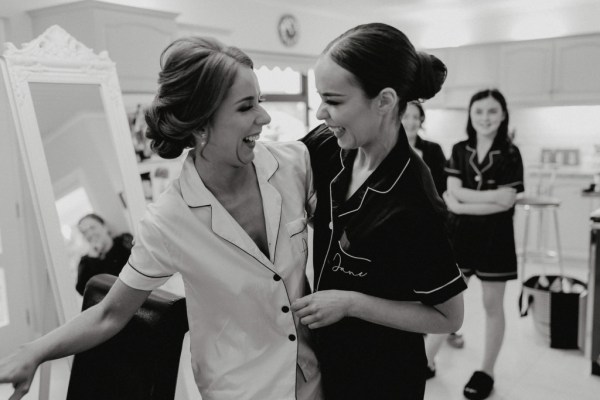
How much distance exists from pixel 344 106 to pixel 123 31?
8.71 ft

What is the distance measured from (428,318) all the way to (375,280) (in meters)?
0.14

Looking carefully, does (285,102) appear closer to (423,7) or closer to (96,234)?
(423,7)

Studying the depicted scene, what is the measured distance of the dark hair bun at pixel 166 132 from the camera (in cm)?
119

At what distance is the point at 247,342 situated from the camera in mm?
1260

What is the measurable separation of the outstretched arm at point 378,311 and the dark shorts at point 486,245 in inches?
67.5

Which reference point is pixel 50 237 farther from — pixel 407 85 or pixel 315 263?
pixel 407 85

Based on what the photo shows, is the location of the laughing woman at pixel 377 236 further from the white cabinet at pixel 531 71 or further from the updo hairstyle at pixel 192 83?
the white cabinet at pixel 531 71

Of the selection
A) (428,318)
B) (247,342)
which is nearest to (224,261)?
(247,342)

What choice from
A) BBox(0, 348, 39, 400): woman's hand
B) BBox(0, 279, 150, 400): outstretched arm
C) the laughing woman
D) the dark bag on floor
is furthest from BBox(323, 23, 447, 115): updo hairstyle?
the dark bag on floor

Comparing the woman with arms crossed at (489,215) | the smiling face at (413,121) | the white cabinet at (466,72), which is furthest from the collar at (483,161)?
the white cabinet at (466,72)

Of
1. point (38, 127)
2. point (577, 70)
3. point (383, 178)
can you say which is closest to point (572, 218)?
point (577, 70)

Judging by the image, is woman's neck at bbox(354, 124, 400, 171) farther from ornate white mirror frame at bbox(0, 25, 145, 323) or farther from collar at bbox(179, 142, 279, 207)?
ornate white mirror frame at bbox(0, 25, 145, 323)

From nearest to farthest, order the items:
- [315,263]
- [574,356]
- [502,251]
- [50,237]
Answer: [315,263] < [50,237] < [502,251] < [574,356]

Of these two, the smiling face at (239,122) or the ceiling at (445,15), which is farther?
the ceiling at (445,15)
